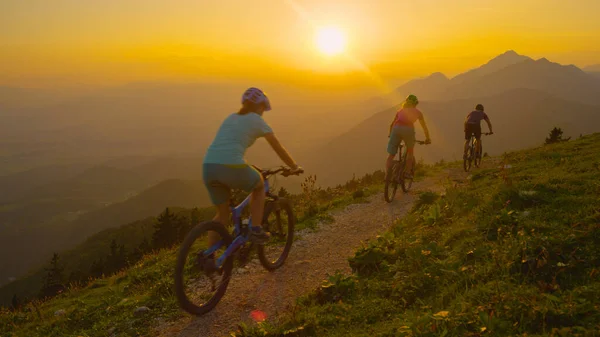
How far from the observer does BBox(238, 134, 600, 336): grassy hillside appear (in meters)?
3.10

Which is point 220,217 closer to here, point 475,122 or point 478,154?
point 475,122

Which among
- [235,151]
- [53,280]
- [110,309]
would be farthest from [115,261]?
[235,151]

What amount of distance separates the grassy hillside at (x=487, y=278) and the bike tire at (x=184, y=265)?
118cm

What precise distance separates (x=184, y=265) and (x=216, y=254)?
1.62ft

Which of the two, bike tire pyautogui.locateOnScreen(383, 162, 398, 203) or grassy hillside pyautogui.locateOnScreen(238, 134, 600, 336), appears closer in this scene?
grassy hillside pyautogui.locateOnScreen(238, 134, 600, 336)

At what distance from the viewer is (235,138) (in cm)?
486

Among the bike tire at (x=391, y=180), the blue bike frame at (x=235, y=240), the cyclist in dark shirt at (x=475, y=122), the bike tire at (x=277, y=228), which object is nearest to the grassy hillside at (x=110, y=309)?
the blue bike frame at (x=235, y=240)

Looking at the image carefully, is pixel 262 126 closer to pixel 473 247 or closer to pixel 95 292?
pixel 473 247

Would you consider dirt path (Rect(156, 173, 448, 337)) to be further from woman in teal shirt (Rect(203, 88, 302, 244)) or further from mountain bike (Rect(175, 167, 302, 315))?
woman in teal shirt (Rect(203, 88, 302, 244))

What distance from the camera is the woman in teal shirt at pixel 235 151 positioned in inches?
190

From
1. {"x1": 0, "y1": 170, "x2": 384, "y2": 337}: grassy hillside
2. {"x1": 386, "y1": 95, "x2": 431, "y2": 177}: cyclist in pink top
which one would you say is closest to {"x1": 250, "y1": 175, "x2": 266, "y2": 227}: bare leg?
{"x1": 0, "y1": 170, "x2": 384, "y2": 337}: grassy hillside

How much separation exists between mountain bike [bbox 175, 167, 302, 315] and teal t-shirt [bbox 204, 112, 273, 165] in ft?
3.07

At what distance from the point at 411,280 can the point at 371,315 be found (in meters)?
0.76

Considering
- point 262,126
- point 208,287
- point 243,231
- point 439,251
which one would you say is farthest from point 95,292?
point 439,251
